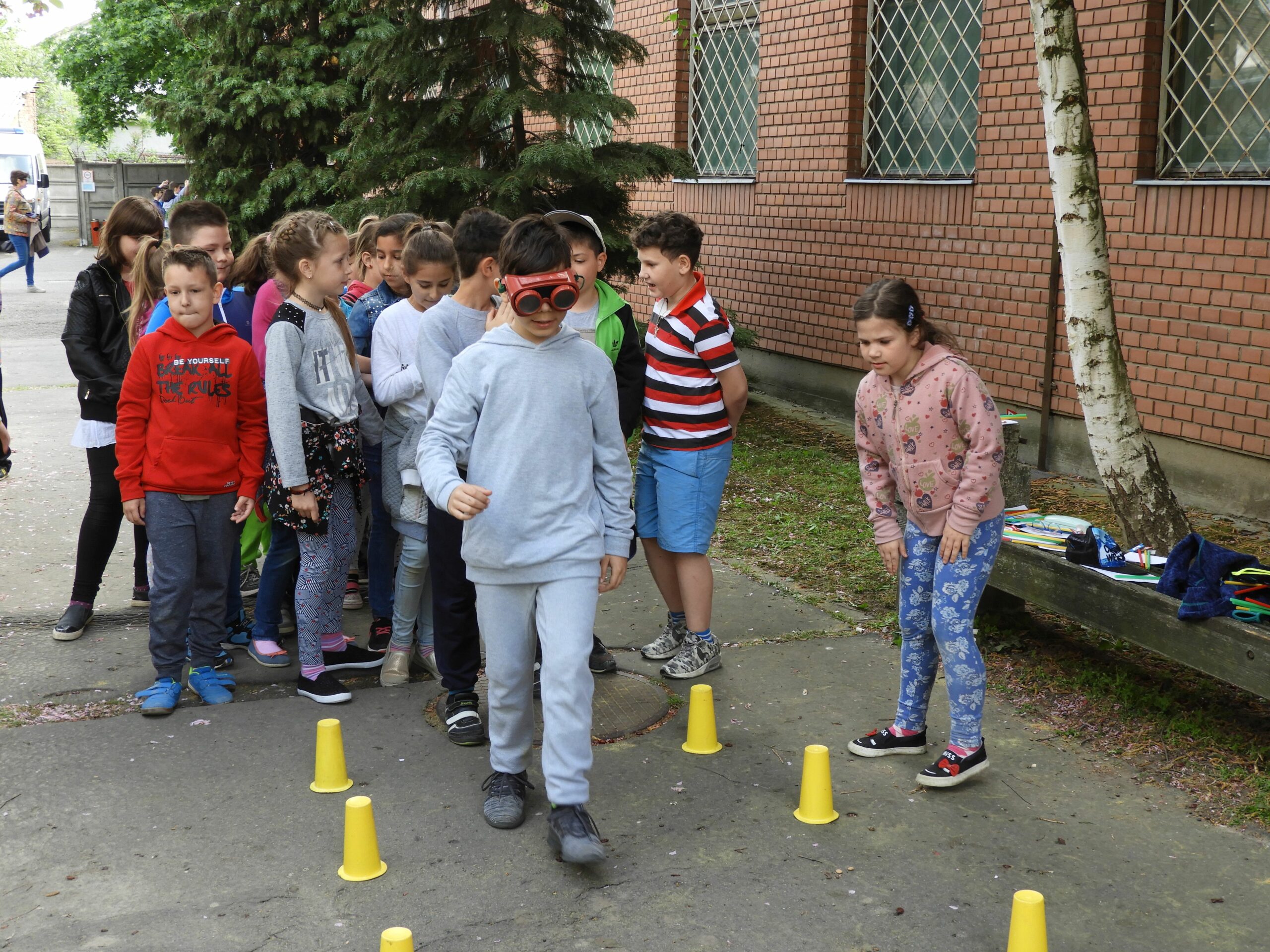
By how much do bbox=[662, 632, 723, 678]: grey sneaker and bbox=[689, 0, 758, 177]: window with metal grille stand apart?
811 centimetres

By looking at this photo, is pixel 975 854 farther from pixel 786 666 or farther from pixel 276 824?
pixel 276 824

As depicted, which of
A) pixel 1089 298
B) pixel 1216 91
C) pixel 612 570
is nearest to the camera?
pixel 612 570

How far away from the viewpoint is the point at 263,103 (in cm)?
1623

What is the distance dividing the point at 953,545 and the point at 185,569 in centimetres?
298

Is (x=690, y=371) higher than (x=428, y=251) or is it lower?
lower

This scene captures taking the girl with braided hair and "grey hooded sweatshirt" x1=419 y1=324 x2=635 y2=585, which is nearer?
"grey hooded sweatshirt" x1=419 y1=324 x2=635 y2=585

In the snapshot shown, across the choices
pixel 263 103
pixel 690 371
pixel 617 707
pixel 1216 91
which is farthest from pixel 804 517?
pixel 263 103

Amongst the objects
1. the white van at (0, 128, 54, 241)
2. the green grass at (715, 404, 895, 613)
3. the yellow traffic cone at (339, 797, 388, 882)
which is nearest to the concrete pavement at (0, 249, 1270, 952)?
the yellow traffic cone at (339, 797, 388, 882)

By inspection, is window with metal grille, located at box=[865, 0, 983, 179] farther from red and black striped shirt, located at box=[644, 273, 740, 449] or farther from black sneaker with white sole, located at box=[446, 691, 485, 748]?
black sneaker with white sole, located at box=[446, 691, 485, 748]

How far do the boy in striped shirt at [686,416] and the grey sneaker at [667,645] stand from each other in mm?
199

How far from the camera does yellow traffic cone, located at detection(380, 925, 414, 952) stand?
2.97 metres

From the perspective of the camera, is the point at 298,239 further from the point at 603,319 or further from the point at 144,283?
the point at 603,319

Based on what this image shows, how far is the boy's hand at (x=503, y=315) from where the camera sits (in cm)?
397

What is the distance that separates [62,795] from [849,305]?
842cm
